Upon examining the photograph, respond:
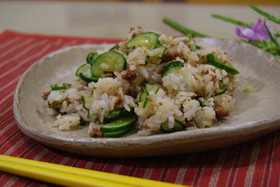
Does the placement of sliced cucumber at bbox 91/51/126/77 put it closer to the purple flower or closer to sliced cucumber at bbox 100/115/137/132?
sliced cucumber at bbox 100/115/137/132

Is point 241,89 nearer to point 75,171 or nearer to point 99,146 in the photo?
point 99,146

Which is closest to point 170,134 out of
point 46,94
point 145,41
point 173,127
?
point 173,127

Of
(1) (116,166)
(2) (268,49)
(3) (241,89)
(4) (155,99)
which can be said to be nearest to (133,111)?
(4) (155,99)

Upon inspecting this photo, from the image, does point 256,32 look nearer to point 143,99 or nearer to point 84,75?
point 143,99

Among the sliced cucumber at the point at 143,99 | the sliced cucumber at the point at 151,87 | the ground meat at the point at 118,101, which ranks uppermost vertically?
the sliced cucumber at the point at 151,87

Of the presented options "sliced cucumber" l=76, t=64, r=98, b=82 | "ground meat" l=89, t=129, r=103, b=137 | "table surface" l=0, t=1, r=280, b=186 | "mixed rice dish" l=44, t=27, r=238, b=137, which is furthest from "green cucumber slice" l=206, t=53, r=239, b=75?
"ground meat" l=89, t=129, r=103, b=137

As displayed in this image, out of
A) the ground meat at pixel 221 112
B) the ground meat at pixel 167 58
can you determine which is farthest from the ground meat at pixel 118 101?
the ground meat at pixel 221 112

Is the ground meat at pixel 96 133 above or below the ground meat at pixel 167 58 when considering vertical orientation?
below

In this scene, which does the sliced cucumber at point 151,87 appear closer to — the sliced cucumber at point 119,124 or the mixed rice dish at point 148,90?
the mixed rice dish at point 148,90
